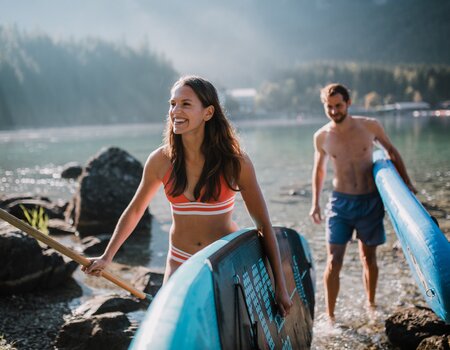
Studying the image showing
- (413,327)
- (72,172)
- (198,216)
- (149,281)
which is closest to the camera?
(198,216)

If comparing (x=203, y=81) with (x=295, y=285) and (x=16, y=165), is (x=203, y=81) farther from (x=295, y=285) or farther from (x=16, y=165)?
(x=16, y=165)

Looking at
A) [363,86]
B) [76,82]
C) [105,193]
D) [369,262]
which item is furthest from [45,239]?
[363,86]

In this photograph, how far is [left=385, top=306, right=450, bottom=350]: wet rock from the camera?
13.7 ft

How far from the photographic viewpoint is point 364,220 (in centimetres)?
497

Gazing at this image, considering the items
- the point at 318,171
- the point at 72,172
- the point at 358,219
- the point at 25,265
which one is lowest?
the point at 72,172

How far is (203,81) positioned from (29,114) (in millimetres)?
98661

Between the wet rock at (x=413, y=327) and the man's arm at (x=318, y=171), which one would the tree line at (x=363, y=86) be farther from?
the wet rock at (x=413, y=327)

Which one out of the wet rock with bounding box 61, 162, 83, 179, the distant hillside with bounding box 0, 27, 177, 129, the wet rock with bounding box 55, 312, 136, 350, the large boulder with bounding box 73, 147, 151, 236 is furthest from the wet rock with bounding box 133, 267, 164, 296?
the distant hillside with bounding box 0, 27, 177, 129

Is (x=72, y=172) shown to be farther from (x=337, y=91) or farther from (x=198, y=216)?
(x=198, y=216)

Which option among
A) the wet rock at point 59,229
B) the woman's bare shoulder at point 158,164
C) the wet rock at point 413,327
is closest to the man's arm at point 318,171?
the wet rock at point 413,327

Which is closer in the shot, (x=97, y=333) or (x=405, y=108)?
(x=97, y=333)

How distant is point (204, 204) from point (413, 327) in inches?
96.8

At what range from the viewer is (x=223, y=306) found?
2.33m

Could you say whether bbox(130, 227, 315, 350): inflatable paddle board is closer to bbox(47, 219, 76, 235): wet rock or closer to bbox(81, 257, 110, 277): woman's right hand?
bbox(81, 257, 110, 277): woman's right hand
